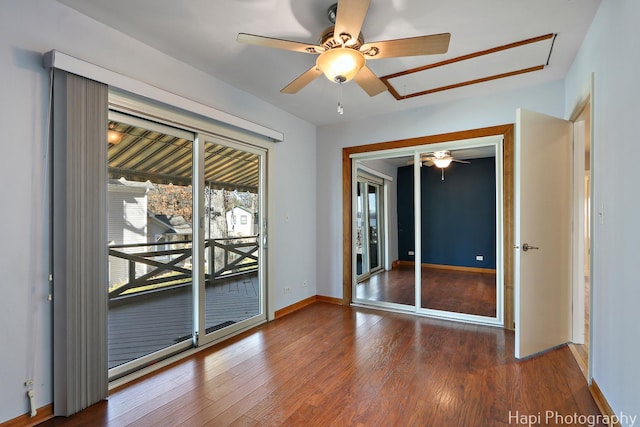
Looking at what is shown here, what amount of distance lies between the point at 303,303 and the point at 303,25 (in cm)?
335

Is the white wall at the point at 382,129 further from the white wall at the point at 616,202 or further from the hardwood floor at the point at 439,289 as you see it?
the white wall at the point at 616,202

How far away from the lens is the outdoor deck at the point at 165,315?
2.38m

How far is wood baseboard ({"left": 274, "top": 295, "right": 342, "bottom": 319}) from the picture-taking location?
3783mm

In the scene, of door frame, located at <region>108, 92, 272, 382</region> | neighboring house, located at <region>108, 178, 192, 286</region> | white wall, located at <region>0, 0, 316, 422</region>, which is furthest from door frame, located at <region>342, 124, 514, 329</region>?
white wall, located at <region>0, 0, 316, 422</region>

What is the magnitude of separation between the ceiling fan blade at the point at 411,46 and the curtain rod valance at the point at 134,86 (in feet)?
5.25

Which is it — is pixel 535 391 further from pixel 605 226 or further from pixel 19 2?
pixel 19 2

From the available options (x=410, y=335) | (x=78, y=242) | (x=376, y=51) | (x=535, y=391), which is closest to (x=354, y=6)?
(x=376, y=51)

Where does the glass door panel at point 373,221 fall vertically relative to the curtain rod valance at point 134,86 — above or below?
below

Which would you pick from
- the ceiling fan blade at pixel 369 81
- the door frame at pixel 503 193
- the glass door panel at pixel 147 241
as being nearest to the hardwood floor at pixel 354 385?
the glass door panel at pixel 147 241

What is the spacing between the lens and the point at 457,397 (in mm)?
2018

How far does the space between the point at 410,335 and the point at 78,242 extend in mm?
3000

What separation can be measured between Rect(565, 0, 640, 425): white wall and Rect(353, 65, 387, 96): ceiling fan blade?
1.35 m

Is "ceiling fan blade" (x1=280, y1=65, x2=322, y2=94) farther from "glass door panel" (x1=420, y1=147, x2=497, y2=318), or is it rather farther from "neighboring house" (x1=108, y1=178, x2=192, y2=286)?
"glass door panel" (x1=420, y1=147, x2=497, y2=318)

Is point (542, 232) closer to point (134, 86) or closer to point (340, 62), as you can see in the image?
point (340, 62)
